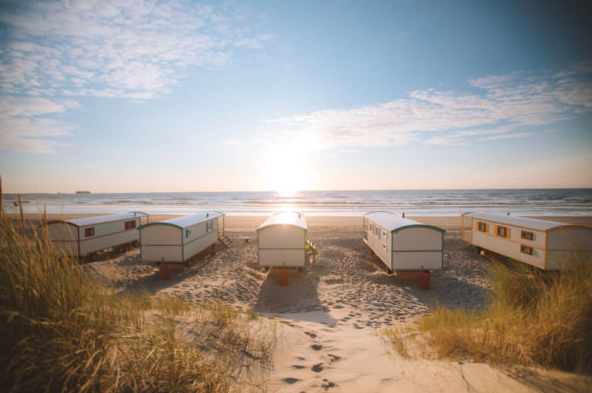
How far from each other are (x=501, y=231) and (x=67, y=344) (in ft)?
56.7

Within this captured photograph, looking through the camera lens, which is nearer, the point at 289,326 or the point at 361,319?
the point at 289,326

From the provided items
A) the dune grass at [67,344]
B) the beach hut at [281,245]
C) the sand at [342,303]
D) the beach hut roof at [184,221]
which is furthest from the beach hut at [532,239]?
the beach hut roof at [184,221]

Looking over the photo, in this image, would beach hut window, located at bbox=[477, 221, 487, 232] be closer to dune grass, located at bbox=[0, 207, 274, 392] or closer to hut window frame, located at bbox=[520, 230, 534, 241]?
hut window frame, located at bbox=[520, 230, 534, 241]

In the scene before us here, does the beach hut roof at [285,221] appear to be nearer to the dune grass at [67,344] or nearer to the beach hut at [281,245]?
the beach hut at [281,245]

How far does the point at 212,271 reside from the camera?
1332 centimetres

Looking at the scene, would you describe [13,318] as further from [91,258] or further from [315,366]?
[91,258]

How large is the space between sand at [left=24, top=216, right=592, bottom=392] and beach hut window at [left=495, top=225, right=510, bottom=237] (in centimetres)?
178

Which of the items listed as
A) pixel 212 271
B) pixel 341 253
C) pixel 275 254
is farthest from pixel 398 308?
pixel 212 271

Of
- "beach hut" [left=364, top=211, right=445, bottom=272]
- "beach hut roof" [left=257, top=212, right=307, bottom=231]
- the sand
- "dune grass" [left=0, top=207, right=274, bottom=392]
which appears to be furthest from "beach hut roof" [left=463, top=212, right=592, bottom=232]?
"dune grass" [left=0, top=207, right=274, bottom=392]

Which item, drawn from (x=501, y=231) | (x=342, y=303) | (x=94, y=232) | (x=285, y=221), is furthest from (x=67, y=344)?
(x=501, y=231)

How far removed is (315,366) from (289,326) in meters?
2.00

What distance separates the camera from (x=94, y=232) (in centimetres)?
1477

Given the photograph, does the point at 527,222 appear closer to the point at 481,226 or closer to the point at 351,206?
the point at 481,226

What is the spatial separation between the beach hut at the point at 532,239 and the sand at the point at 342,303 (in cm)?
144
